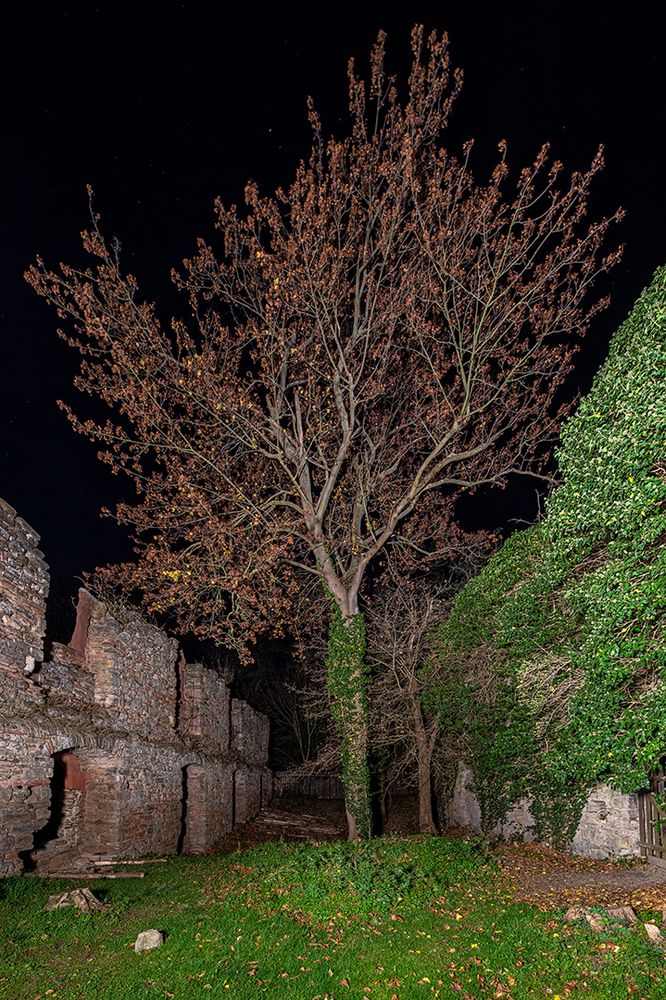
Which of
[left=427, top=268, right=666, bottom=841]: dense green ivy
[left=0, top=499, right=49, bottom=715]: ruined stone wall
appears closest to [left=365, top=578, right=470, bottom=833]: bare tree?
[left=427, top=268, right=666, bottom=841]: dense green ivy

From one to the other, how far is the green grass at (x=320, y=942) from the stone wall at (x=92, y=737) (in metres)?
1.60

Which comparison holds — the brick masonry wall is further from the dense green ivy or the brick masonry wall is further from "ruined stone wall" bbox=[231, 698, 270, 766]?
the dense green ivy

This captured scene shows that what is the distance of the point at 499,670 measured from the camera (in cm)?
1030

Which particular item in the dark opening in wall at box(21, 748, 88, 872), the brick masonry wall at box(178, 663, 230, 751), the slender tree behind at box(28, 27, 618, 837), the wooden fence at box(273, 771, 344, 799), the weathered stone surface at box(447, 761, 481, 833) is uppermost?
the slender tree behind at box(28, 27, 618, 837)

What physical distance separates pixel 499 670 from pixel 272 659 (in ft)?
96.5

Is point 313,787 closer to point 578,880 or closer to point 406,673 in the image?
point 406,673

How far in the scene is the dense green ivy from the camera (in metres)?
6.20

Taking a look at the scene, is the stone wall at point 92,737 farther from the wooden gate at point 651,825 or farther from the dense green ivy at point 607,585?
the wooden gate at point 651,825

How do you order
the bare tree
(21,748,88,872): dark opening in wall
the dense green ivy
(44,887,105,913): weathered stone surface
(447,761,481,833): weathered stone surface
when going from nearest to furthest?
the dense green ivy, (44,887,105,913): weathered stone surface, (21,748,88,872): dark opening in wall, the bare tree, (447,761,481,833): weathered stone surface

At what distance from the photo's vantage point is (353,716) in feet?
39.5

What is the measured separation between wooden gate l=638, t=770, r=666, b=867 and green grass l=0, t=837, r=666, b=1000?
344 cm

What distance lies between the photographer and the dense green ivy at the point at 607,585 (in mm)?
6203

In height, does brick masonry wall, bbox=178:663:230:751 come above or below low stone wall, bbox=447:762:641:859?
above

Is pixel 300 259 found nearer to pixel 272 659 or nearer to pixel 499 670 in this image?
pixel 499 670
